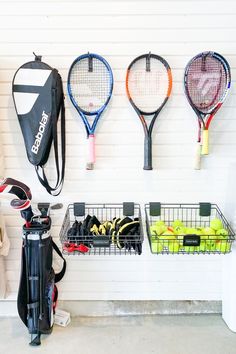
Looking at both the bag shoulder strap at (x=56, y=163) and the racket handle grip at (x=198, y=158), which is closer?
the bag shoulder strap at (x=56, y=163)

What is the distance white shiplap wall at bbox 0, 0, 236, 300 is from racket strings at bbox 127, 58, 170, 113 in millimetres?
60

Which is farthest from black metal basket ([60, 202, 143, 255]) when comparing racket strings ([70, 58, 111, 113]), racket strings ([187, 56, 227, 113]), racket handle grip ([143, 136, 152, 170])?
racket strings ([187, 56, 227, 113])

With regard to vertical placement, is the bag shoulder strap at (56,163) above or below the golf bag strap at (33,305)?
above

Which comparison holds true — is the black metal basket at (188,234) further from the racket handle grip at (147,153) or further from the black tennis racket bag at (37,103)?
the black tennis racket bag at (37,103)

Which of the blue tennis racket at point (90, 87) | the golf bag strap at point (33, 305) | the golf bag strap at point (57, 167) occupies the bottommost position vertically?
the golf bag strap at point (33, 305)

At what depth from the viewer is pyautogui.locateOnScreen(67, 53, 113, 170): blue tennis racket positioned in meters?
2.00

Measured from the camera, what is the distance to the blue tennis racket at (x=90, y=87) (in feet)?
6.55

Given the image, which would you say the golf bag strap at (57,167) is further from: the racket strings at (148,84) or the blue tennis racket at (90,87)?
the racket strings at (148,84)

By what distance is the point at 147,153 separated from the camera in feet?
6.61

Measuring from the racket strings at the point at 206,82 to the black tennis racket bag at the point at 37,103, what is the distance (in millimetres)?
799

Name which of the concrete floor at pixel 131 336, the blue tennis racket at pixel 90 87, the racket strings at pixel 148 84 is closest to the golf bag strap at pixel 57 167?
the blue tennis racket at pixel 90 87

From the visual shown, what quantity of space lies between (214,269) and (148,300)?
1.67 ft

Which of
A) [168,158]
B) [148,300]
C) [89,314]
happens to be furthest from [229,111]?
[89,314]

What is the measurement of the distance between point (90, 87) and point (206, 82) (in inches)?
27.7
